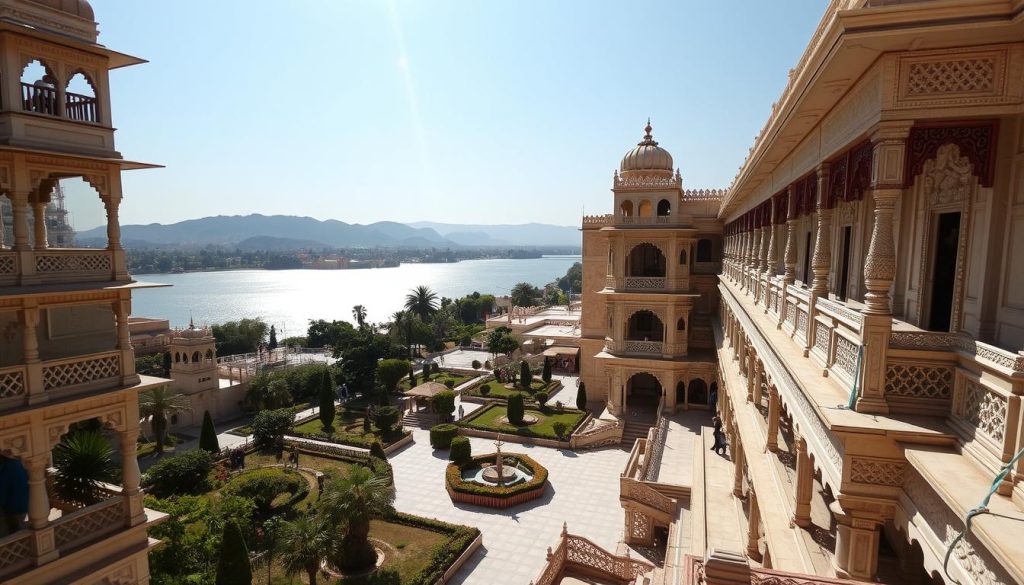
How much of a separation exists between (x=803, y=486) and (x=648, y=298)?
1774cm

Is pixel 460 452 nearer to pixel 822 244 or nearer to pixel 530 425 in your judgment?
pixel 530 425

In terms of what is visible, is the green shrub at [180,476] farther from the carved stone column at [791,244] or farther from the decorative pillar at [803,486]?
the carved stone column at [791,244]

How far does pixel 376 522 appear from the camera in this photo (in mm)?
16734

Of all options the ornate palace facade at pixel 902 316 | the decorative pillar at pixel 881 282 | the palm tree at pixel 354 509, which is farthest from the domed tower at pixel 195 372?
the decorative pillar at pixel 881 282

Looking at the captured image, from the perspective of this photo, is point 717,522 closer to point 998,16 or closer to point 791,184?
point 791,184

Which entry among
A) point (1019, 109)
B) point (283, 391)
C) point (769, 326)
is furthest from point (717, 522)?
point (283, 391)

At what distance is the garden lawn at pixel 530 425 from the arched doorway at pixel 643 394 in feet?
8.07

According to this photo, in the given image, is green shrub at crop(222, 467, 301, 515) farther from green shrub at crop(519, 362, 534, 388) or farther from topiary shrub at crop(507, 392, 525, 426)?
green shrub at crop(519, 362, 534, 388)

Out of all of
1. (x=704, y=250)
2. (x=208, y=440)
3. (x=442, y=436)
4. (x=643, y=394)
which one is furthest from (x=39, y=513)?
(x=704, y=250)

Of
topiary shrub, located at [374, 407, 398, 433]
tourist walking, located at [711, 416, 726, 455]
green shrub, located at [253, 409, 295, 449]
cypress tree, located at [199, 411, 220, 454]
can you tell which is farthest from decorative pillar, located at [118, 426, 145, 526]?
topiary shrub, located at [374, 407, 398, 433]

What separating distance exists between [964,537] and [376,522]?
16.0 meters

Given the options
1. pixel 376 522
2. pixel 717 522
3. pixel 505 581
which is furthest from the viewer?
pixel 376 522

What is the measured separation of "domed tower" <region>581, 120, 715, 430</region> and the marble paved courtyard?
3.91 meters

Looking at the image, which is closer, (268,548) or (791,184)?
(791,184)
